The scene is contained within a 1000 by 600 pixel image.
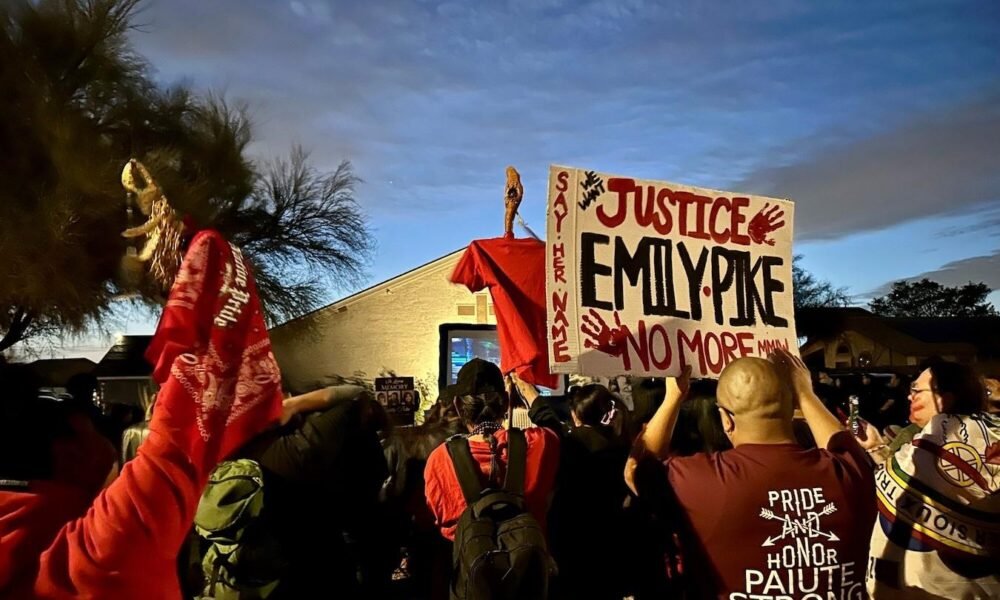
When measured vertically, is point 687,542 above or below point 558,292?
below

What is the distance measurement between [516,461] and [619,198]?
4.58ft

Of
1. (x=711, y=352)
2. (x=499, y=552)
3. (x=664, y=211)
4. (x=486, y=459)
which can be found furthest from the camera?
(x=664, y=211)

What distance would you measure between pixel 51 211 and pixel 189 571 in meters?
12.1

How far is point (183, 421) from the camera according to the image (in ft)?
4.94

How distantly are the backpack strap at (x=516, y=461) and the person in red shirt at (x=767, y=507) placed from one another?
94 centimetres

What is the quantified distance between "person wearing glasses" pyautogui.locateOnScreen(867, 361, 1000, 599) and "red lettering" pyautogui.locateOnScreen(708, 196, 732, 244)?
1.31 meters

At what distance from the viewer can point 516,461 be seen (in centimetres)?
347

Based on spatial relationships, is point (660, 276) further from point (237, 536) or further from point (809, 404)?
point (237, 536)

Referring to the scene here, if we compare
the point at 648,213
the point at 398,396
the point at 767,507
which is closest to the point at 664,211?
the point at 648,213

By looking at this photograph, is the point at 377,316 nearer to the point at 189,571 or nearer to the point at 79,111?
the point at 79,111

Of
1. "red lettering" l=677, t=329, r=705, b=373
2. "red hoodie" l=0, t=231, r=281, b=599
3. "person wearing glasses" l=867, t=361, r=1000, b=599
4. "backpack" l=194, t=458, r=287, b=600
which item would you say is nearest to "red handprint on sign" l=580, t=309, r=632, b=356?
"red lettering" l=677, t=329, r=705, b=373

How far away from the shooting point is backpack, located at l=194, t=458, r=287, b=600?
3.36 meters

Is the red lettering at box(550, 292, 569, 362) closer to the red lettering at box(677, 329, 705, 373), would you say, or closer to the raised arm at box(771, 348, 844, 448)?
the red lettering at box(677, 329, 705, 373)

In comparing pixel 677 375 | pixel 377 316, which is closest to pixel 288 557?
pixel 677 375
